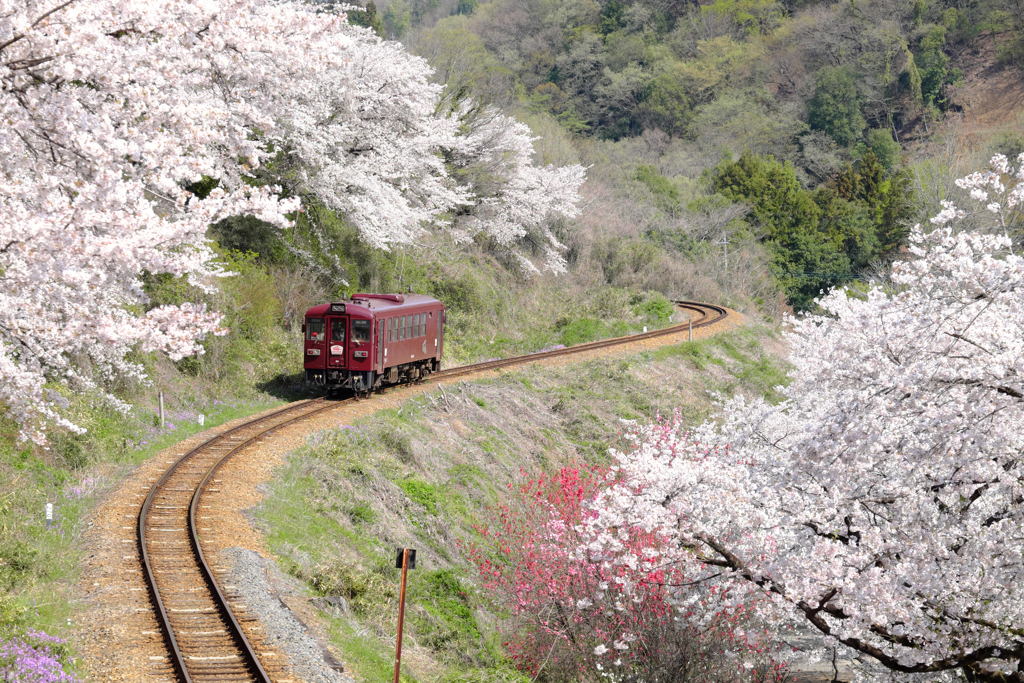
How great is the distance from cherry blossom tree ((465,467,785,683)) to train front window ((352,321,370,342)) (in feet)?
26.6

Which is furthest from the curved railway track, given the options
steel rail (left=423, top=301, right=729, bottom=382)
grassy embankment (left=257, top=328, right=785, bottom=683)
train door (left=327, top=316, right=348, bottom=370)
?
steel rail (left=423, top=301, right=729, bottom=382)

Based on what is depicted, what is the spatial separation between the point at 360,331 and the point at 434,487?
488 centimetres

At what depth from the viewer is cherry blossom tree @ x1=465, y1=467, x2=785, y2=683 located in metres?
12.2

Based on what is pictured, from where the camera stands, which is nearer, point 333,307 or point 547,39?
point 333,307

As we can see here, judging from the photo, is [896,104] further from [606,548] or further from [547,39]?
[606,548]

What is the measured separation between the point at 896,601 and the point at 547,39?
9416cm

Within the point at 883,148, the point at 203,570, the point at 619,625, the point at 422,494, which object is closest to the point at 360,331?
the point at 422,494

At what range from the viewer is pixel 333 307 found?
2198 centimetres

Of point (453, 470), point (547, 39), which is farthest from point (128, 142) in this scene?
point (547, 39)

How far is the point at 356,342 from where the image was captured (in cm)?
2198

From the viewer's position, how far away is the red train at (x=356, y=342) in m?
22.0

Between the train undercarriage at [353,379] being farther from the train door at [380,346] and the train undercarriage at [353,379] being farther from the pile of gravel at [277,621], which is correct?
the pile of gravel at [277,621]

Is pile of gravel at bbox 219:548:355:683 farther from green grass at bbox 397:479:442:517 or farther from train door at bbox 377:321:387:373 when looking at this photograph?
train door at bbox 377:321:387:373

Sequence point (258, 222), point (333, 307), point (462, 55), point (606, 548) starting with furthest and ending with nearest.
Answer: point (462, 55), point (258, 222), point (333, 307), point (606, 548)
